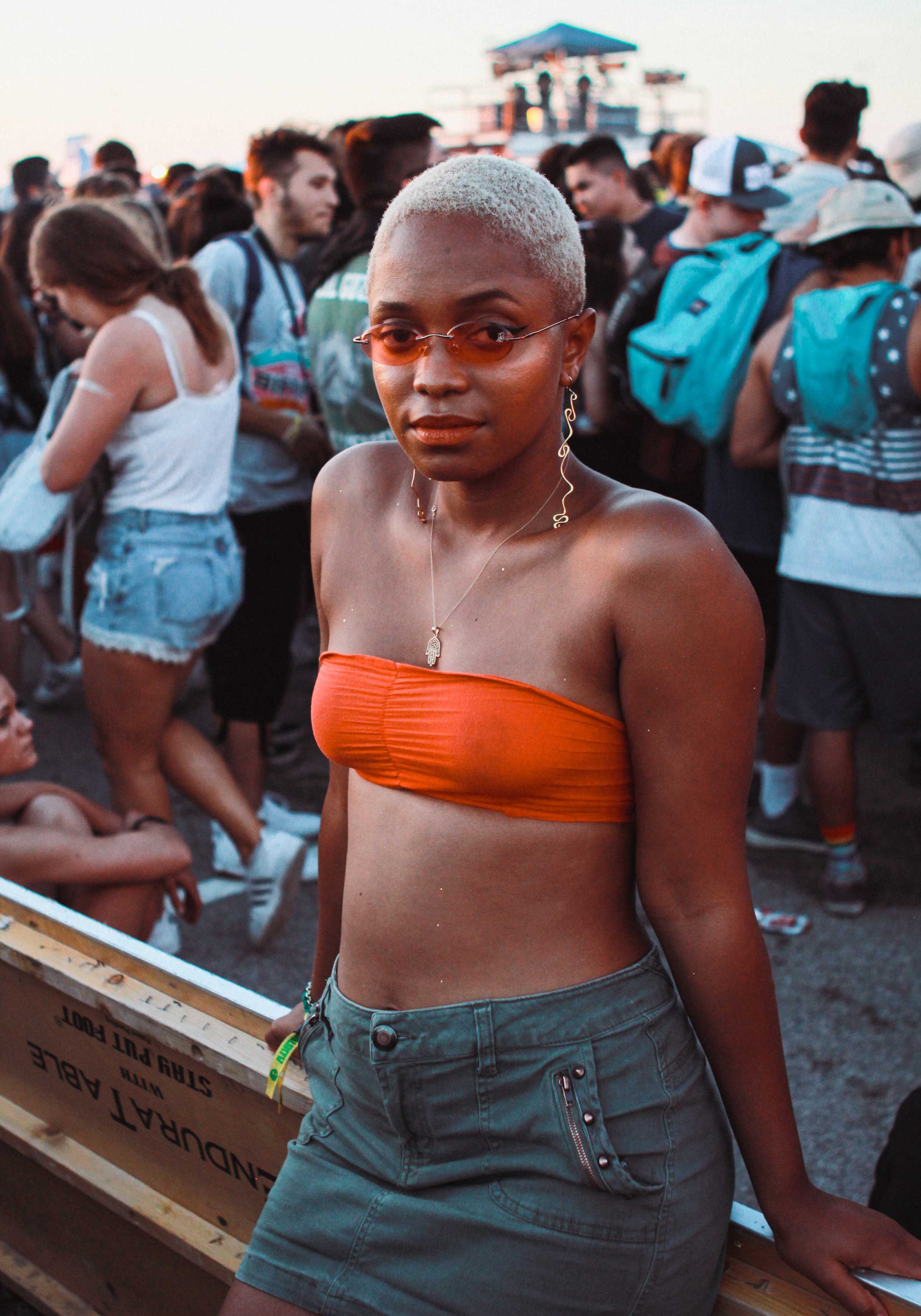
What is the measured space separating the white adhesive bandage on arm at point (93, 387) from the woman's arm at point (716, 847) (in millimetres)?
2410

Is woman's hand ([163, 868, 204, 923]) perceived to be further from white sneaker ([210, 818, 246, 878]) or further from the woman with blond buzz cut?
the woman with blond buzz cut

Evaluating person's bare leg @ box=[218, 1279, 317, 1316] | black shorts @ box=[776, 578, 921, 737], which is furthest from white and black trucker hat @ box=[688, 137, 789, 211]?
person's bare leg @ box=[218, 1279, 317, 1316]

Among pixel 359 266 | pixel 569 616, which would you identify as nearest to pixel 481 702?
pixel 569 616

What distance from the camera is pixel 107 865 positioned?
2902mm

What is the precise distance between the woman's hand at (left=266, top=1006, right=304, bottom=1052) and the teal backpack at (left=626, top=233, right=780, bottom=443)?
2.94 m

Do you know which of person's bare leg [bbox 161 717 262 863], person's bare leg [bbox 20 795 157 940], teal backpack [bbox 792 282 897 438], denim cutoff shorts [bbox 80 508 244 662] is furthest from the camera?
person's bare leg [bbox 161 717 262 863]

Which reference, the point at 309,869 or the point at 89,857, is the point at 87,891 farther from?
the point at 309,869

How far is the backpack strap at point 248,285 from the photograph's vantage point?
440 cm

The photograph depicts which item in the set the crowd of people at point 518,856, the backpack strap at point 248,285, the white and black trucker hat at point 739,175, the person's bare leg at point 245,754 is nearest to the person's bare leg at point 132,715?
the person's bare leg at point 245,754

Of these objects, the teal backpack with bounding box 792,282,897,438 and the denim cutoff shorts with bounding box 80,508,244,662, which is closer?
the denim cutoff shorts with bounding box 80,508,244,662

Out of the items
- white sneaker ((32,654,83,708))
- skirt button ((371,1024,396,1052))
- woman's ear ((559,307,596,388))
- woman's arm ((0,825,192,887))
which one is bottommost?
white sneaker ((32,654,83,708))

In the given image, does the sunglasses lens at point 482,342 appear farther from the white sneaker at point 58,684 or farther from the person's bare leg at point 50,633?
the white sneaker at point 58,684

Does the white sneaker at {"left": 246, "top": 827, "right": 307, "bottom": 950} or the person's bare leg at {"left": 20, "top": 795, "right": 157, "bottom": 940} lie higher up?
the person's bare leg at {"left": 20, "top": 795, "right": 157, "bottom": 940}

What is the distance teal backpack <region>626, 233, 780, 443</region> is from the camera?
4.16 m
